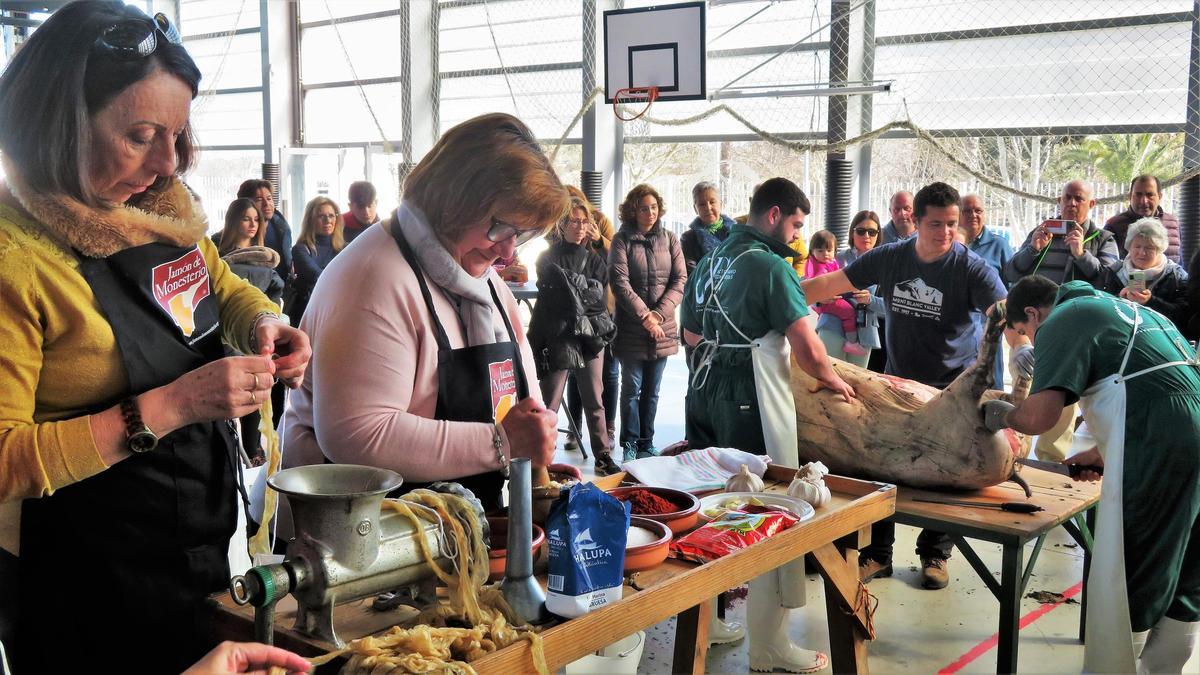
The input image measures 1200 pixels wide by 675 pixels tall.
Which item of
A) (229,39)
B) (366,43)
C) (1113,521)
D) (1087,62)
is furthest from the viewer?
(229,39)

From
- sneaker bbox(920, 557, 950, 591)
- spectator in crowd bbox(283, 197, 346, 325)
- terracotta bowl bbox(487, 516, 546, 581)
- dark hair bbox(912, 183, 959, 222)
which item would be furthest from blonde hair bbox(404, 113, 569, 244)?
spectator in crowd bbox(283, 197, 346, 325)

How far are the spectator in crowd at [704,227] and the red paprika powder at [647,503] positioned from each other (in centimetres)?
443

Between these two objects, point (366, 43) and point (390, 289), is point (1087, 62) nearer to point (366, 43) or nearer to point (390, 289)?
point (390, 289)

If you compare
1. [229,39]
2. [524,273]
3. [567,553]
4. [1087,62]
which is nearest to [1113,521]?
[567,553]

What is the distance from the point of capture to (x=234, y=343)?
69.1 inches

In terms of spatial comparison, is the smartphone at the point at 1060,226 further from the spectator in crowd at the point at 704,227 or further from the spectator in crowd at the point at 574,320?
the spectator in crowd at the point at 574,320

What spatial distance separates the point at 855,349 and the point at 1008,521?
9.83 feet

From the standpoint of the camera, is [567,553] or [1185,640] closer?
[567,553]

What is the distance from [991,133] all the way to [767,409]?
4716mm

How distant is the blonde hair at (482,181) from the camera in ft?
6.28

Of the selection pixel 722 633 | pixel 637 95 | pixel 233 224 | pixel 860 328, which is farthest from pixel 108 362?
pixel 637 95

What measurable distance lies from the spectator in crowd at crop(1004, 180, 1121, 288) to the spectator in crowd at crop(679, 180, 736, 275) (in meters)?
1.82

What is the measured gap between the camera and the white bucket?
8.32 ft

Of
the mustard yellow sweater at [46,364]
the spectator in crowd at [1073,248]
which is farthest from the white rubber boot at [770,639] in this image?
the spectator in crowd at [1073,248]
